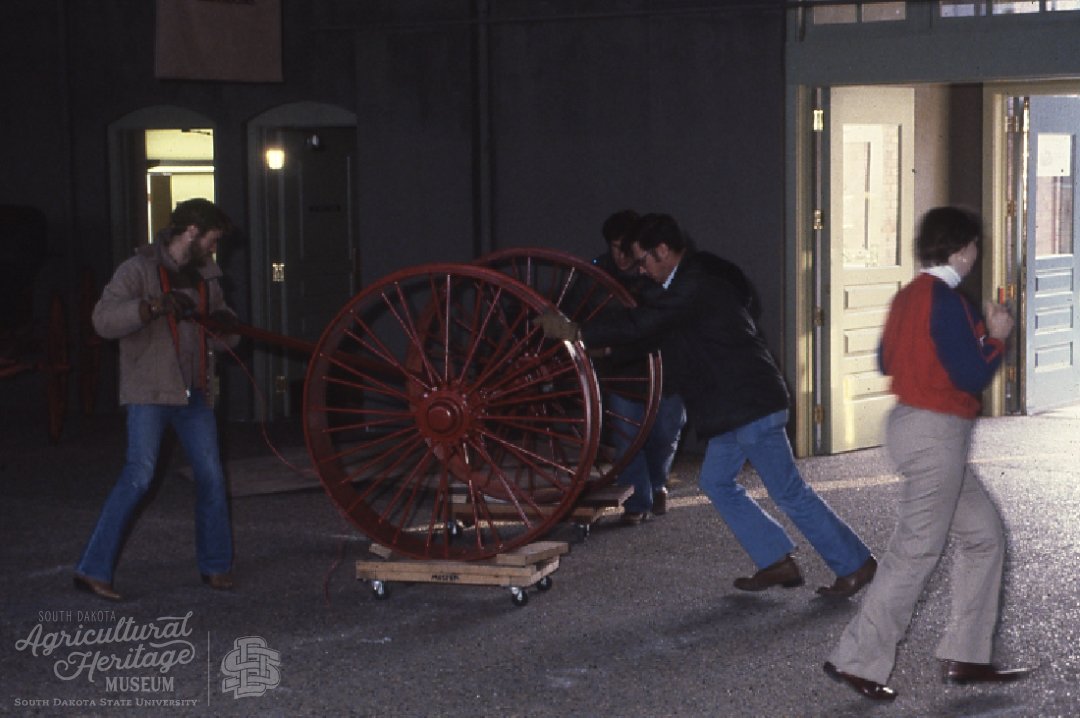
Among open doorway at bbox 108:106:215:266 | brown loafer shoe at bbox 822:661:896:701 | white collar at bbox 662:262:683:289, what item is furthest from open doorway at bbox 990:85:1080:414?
brown loafer shoe at bbox 822:661:896:701

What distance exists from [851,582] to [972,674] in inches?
50.2

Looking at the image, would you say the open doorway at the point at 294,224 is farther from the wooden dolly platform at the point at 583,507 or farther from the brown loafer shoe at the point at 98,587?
the brown loafer shoe at the point at 98,587

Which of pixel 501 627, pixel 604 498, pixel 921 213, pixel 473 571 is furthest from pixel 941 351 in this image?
pixel 921 213

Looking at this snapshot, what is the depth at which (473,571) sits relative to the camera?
6.81 metres

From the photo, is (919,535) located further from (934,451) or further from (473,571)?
(473,571)

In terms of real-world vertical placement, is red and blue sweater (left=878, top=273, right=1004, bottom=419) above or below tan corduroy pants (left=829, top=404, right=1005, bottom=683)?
above

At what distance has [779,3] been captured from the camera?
10.1 m

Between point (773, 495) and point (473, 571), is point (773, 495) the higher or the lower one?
the higher one

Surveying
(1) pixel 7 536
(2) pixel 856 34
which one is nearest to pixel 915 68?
(2) pixel 856 34

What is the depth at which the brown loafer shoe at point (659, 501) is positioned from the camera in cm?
870

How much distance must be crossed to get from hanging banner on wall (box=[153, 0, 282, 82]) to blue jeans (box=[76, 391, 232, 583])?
475 centimetres

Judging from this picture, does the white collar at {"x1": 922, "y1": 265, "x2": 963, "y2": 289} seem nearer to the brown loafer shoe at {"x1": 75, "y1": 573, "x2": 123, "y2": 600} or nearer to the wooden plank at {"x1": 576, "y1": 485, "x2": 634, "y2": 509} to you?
the wooden plank at {"x1": 576, "y1": 485, "x2": 634, "y2": 509}

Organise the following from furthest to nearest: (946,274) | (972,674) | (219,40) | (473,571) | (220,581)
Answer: (219,40) < (220,581) < (473,571) < (972,674) < (946,274)

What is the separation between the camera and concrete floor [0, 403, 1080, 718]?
217 inches
